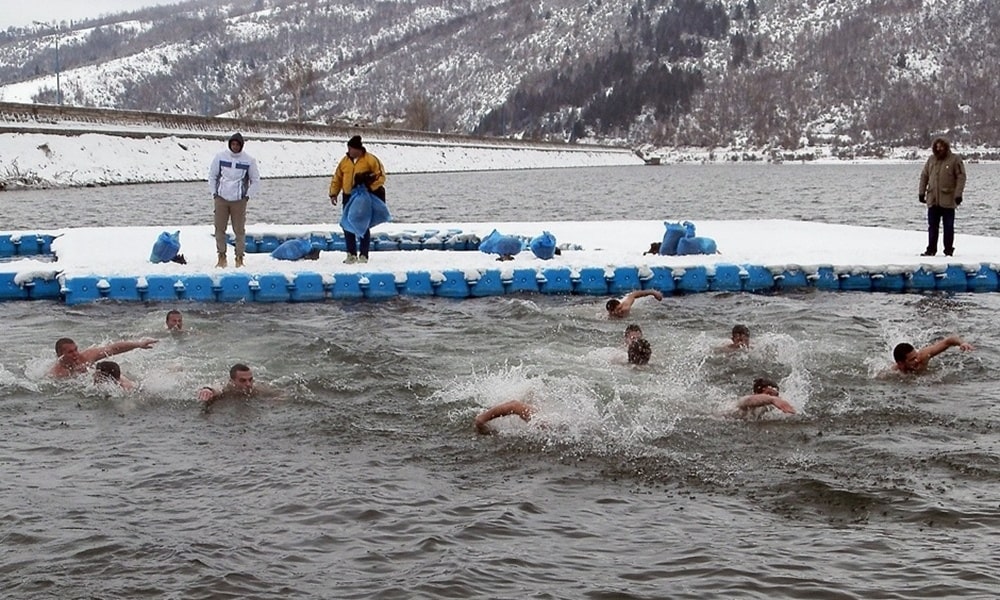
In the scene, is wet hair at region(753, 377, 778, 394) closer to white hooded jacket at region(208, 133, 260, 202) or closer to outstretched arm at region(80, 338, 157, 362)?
outstretched arm at region(80, 338, 157, 362)

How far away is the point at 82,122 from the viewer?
187ft

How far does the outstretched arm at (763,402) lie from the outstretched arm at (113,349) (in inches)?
292

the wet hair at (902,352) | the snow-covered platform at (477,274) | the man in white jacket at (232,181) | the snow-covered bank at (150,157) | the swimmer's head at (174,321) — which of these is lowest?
the wet hair at (902,352)

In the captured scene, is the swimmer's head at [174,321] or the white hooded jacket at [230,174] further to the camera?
the white hooded jacket at [230,174]

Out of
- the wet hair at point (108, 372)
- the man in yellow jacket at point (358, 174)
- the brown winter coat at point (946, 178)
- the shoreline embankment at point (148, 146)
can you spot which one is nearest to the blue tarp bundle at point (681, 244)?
the brown winter coat at point (946, 178)

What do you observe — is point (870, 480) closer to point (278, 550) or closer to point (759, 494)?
point (759, 494)

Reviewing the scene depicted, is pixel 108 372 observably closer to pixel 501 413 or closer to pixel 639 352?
pixel 501 413

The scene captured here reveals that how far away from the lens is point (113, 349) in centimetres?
1289

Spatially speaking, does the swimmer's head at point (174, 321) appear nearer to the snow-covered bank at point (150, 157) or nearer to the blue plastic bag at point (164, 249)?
the blue plastic bag at point (164, 249)

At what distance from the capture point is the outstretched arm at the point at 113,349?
12.5 meters

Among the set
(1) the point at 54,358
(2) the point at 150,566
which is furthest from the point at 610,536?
(1) the point at 54,358

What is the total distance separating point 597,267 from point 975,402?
27.1 ft

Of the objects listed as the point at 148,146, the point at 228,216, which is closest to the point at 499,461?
the point at 228,216

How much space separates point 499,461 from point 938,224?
13.4 m
